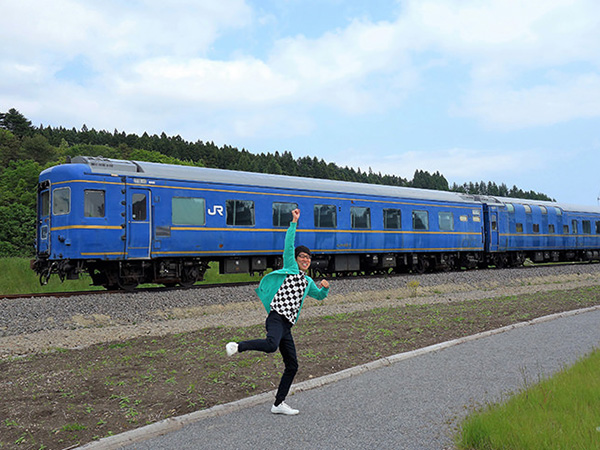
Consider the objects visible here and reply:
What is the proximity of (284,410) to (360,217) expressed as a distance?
15.9 m

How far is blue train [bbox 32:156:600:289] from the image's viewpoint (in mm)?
14750

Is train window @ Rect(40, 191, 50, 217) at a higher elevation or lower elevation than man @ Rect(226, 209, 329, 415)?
higher

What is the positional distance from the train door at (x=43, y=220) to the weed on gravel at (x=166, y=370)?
23.1 ft

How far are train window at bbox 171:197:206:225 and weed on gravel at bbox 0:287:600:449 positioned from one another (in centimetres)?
605

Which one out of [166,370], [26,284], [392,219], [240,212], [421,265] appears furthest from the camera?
[421,265]

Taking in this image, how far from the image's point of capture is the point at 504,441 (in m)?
4.27

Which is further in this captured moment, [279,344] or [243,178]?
[243,178]

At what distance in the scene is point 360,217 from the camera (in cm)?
2105

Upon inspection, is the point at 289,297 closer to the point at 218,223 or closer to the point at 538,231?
the point at 218,223

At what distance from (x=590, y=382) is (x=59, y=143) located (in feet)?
422

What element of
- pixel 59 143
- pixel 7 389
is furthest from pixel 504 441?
pixel 59 143

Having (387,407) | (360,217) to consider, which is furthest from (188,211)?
(387,407)

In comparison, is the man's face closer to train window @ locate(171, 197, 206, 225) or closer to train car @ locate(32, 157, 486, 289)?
train car @ locate(32, 157, 486, 289)

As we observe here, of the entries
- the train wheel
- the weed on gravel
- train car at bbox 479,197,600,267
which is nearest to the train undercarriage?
the train wheel
